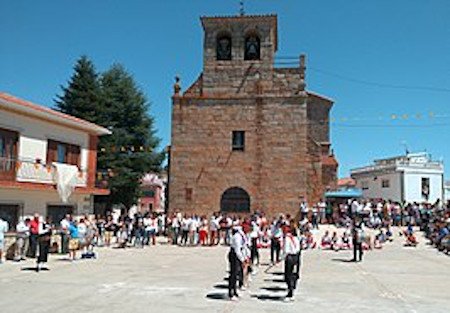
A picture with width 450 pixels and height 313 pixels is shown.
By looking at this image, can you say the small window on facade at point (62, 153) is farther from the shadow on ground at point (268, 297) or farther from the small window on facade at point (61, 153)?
the shadow on ground at point (268, 297)

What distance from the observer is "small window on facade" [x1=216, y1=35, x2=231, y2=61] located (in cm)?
2645

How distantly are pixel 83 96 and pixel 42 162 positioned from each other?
43.6 feet

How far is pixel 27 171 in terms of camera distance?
1698cm

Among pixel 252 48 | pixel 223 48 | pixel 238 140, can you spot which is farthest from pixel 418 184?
pixel 223 48

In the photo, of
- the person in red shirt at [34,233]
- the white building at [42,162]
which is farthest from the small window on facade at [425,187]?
the person in red shirt at [34,233]

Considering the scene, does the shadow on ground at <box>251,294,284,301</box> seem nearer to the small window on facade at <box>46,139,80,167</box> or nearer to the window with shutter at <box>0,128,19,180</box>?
the window with shutter at <box>0,128,19,180</box>

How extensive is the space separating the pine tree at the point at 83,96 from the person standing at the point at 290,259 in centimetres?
2305

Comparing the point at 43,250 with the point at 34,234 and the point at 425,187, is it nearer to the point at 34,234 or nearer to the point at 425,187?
the point at 34,234

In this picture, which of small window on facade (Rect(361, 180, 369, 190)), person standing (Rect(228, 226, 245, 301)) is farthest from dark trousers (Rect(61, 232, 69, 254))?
small window on facade (Rect(361, 180, 369, 190))

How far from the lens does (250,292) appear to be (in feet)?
31.7

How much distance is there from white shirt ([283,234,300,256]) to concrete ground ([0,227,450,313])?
0.91m

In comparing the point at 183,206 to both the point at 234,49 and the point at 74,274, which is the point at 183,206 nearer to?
the point at 234,49

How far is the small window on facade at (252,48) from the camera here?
2627 centimetres

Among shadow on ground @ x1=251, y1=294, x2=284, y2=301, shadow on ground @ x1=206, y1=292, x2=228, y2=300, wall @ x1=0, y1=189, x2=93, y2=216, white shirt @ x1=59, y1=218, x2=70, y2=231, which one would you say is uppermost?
wall @ x1=0, y1=189, x2=93, y2=216
